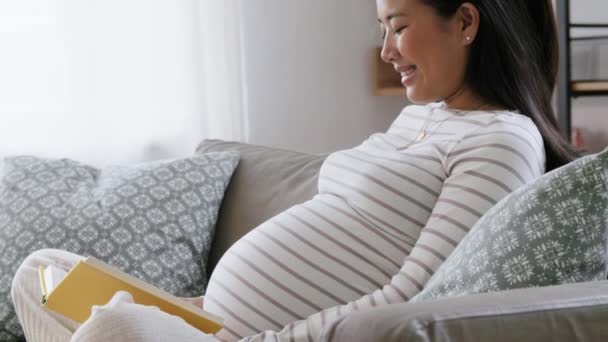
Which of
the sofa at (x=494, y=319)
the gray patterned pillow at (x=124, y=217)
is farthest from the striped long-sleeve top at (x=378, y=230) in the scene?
the sofa at (x=494, y=319)

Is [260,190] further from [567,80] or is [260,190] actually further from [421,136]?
[567,80]

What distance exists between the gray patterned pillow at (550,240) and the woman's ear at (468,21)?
559 mm

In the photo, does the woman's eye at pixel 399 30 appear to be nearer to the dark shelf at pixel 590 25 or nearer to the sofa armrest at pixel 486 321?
the sofa armrest at pixel 486 321

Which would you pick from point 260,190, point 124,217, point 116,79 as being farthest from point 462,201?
point 116,79

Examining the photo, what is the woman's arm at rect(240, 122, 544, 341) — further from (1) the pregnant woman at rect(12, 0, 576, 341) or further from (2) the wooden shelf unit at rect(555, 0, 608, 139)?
(2) the wooden shelf unit at rect(555, 0, 608, 139)

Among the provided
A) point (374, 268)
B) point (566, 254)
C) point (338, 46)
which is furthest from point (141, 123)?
point (566, 254)

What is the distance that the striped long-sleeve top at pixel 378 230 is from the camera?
1.28 meters

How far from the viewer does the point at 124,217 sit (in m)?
1.87

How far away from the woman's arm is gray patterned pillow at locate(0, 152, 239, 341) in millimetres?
647

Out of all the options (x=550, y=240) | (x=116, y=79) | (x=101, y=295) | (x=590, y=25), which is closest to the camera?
(x=550, y=240)

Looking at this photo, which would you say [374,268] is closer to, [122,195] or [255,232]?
[255,232]

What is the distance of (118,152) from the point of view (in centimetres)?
272

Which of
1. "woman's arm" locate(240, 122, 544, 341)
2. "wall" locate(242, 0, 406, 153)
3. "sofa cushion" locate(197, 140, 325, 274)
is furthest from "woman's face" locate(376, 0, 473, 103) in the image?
"wall" locate(242, 0, 406, 153)

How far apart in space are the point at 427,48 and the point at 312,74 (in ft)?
5.34
